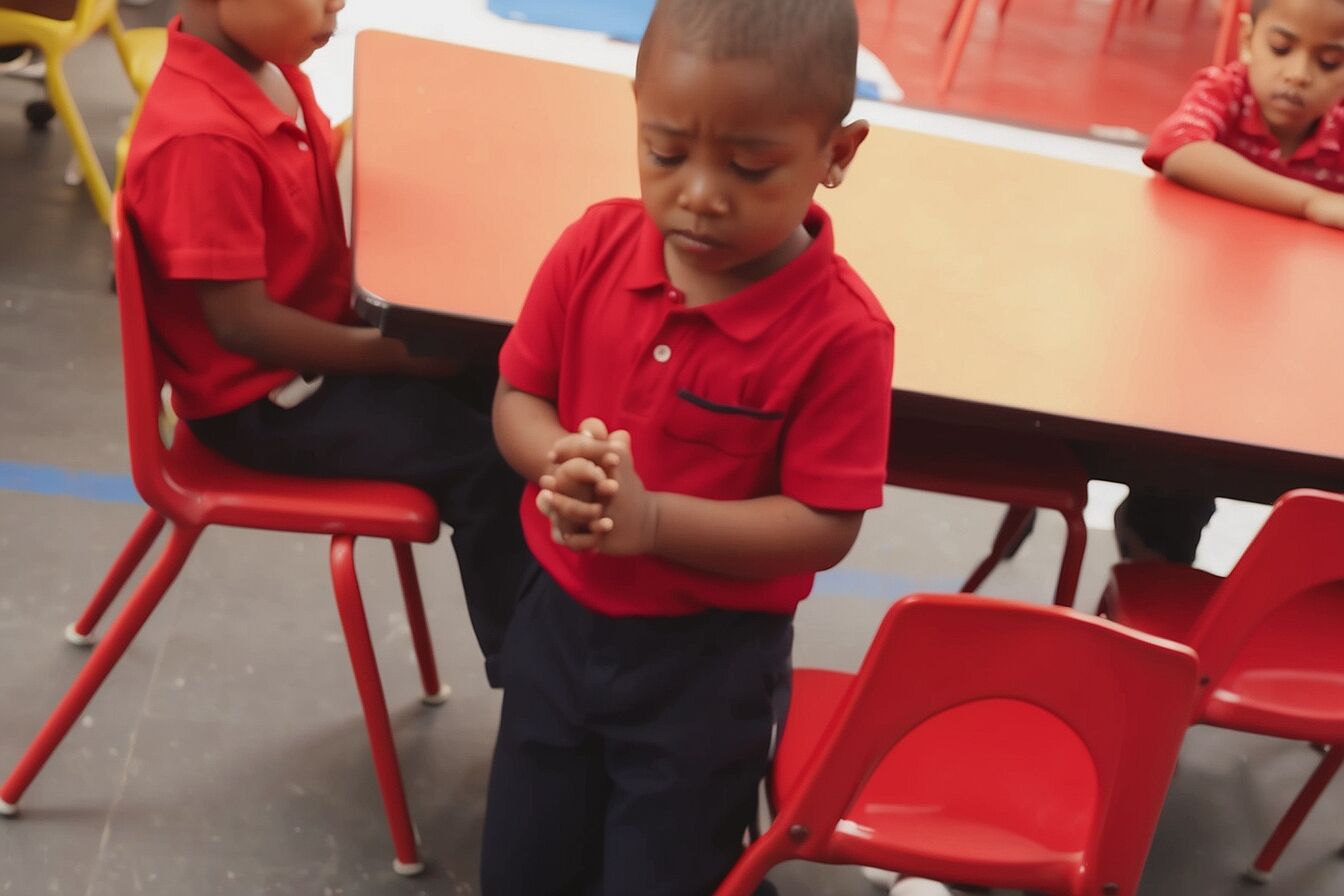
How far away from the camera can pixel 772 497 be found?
1137mm

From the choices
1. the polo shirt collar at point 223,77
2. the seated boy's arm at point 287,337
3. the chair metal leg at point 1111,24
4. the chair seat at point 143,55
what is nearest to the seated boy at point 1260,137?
the seated boy's arm at point 287,337

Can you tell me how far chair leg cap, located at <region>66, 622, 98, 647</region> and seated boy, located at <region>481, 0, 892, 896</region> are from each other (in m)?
0.85

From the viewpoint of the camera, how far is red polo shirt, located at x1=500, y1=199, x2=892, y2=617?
3.60ft

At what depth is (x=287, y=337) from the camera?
138 centimetres

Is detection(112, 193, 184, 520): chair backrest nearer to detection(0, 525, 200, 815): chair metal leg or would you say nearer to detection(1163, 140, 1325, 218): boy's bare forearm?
detection(0, 525, 200, 815): chair metal leg

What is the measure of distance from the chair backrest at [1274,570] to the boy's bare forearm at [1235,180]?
2.82ft

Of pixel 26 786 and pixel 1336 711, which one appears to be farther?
pixel 26 786

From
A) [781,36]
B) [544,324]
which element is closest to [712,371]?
[544,324]

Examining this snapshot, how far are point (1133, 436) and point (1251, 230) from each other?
2.44ft

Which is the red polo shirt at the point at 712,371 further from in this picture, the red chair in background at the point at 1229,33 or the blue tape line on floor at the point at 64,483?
the red chair in background at the point at 1229,33

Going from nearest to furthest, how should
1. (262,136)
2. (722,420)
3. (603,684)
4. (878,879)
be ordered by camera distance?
(722,420) < (603,684) < (262,136) < (878,879)

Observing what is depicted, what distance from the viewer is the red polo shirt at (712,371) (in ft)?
3.60

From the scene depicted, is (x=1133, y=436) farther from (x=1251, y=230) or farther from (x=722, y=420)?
(x=1251, y=230)

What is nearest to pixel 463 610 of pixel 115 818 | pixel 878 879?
pixel 115 818
